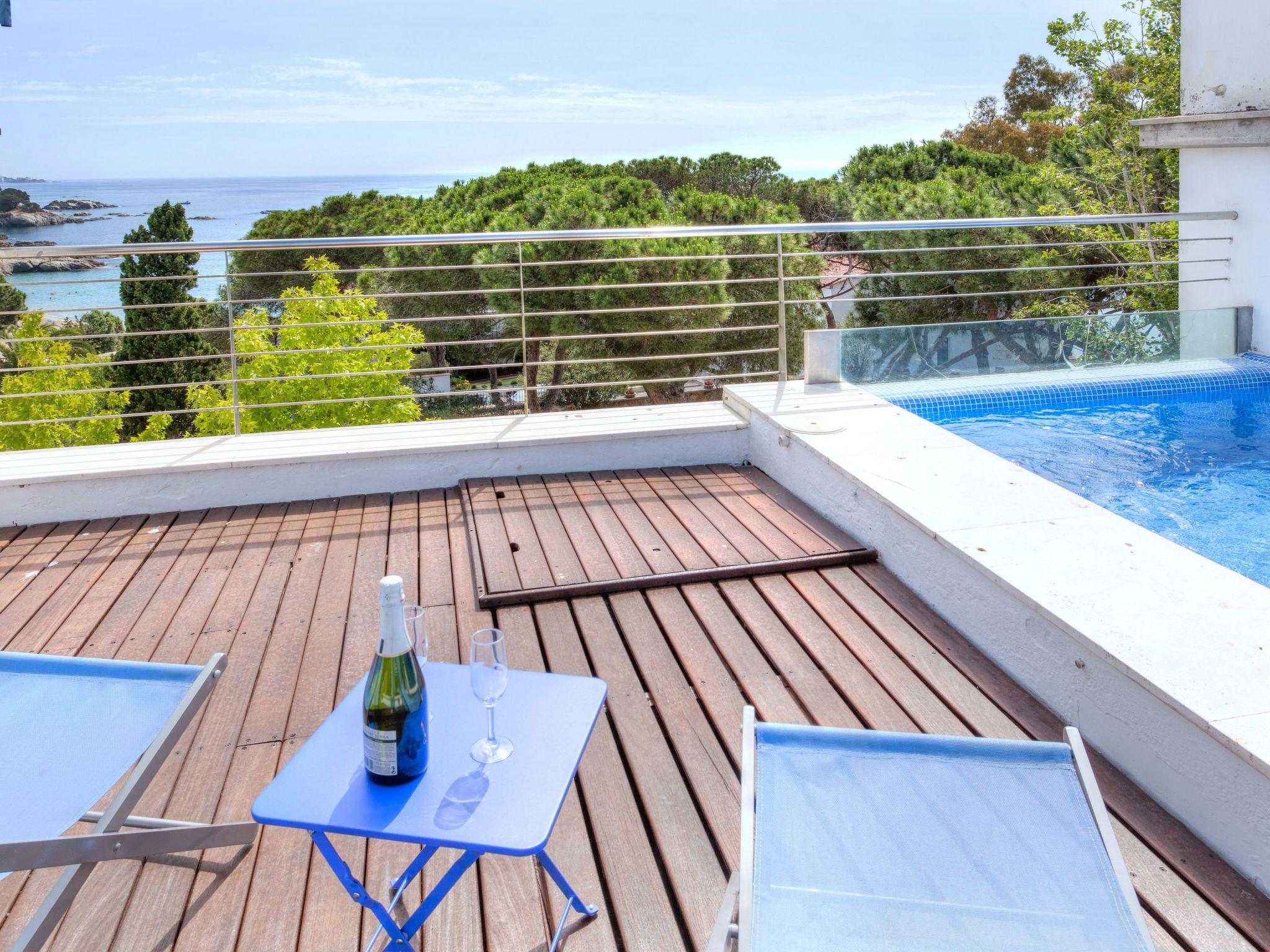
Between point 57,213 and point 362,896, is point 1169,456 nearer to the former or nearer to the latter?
point 362,896

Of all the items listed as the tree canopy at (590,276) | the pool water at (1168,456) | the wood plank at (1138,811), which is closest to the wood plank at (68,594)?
the wood plank at (1138,811)

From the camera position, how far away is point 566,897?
1676mm

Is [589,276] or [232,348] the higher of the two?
[589,276]

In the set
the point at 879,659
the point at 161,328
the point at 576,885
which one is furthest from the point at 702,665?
the point at 161,328

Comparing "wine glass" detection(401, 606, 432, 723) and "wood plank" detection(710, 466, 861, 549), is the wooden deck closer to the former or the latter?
"wood plank" detection(710, 466, 861, 549)

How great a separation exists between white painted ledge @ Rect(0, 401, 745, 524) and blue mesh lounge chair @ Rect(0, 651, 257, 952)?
204cm

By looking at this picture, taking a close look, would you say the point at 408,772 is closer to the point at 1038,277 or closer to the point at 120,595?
the point at 120,595

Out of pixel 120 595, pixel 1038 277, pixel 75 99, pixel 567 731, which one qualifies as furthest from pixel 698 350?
pixel 75 99

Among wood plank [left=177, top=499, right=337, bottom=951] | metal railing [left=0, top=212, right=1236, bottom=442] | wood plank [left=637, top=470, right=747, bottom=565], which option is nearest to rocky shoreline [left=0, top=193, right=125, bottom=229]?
metal railing [left=0, top=212, right=1236, bottom=442]

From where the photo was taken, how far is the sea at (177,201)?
29.8 m

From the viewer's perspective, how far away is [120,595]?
119 inches

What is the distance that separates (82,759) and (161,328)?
2789 cm

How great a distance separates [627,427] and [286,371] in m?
20.1

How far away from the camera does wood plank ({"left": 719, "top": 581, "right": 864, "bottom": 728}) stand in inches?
88.4
